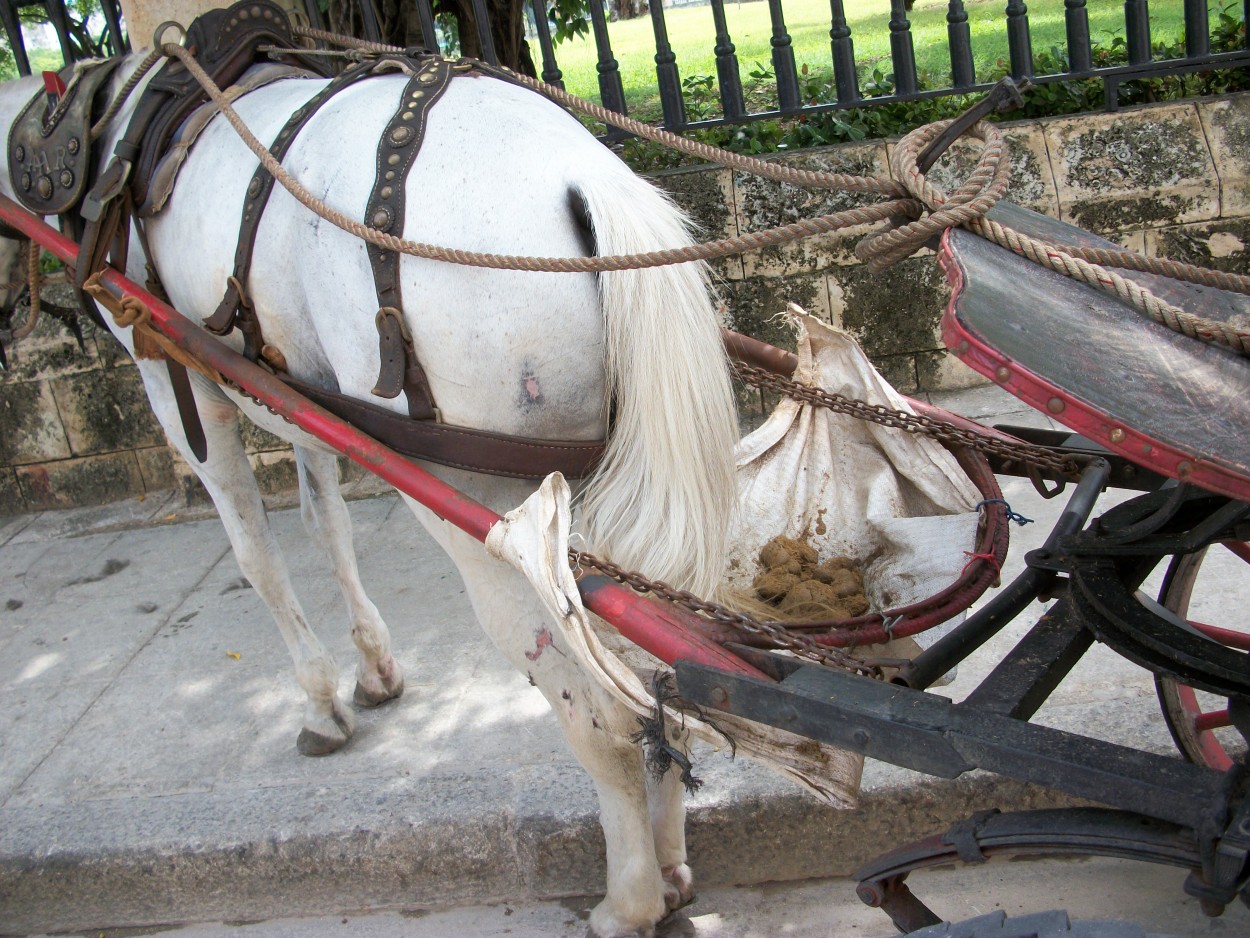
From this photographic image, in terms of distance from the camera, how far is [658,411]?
66.3 inches

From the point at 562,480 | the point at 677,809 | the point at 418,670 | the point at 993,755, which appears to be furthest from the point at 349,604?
the point at 993,755

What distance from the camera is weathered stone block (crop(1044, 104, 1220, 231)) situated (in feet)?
11.9

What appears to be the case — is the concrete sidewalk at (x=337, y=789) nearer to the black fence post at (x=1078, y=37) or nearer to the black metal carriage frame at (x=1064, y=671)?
the black metal carriage frame at (x=1064, y=671)

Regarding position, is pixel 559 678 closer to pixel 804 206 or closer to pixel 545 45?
pixel 804 206

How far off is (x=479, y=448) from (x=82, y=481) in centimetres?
341

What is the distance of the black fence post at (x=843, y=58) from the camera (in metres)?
3.72

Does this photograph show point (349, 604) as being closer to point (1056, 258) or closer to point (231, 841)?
point (231, 841)

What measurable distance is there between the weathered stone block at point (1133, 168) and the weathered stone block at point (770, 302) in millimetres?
899

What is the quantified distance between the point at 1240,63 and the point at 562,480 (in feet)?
10.7

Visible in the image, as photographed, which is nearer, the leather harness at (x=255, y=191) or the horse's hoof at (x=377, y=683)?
the leather harness at (x=255, y=191)

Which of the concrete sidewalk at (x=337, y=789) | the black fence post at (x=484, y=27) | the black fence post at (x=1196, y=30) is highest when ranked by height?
the black fence post at (x=484, y=27)

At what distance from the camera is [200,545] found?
4.02 metres

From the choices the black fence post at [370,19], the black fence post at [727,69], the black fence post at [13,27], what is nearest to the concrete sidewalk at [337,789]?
the black fence post at [727,69]

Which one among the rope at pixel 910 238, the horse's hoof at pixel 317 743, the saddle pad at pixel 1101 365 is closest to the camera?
the saddle pad at pixel 1101 365
